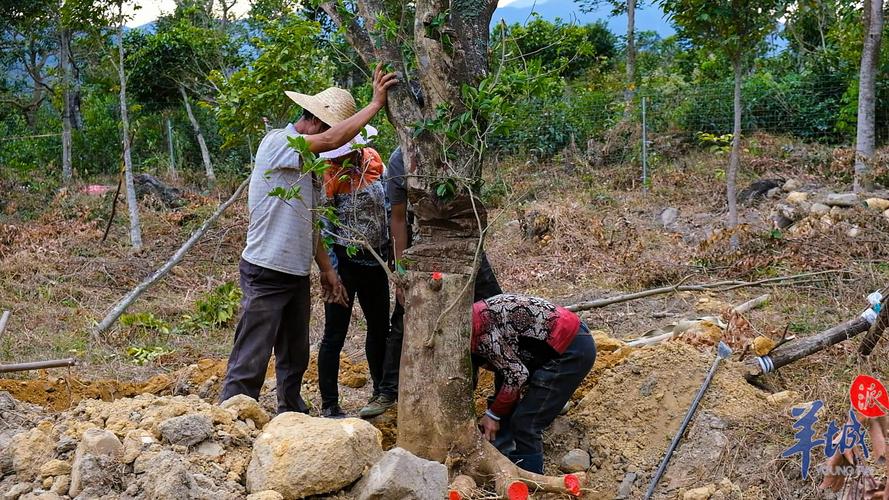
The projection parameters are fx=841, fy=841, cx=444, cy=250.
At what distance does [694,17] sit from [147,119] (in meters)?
14.1

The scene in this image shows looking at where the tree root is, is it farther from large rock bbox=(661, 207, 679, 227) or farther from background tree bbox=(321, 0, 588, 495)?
large rock bbox=(661, 207, 679, 227)

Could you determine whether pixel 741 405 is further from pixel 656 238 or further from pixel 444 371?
pixel 656 238

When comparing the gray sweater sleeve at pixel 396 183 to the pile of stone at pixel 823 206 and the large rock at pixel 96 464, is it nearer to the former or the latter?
the large rock at pixel 96 464

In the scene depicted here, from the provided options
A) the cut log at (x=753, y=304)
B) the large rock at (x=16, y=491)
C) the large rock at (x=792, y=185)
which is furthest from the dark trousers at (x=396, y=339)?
the large rock at (x=792, y=185)

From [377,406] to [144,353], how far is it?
3.04 m

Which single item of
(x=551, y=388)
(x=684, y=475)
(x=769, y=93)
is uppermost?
(x=769, y=93)

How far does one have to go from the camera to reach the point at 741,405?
4316 millimetres

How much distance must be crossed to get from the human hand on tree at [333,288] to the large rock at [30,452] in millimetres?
1552

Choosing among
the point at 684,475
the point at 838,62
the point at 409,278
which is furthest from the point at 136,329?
the point at 838,62

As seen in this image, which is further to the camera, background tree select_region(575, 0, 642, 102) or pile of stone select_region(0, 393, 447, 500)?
background tree select_region(575, 0, 642, 102)

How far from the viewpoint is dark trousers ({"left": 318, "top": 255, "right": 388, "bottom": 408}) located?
4586mm

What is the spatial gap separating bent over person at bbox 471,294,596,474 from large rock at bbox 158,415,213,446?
130cm

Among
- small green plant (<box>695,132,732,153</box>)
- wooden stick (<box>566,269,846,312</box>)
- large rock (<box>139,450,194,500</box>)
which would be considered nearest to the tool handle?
wooden stick (<box>566,269,846,312</box>)

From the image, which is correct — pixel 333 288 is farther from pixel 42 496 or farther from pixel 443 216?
pixel 42 496
